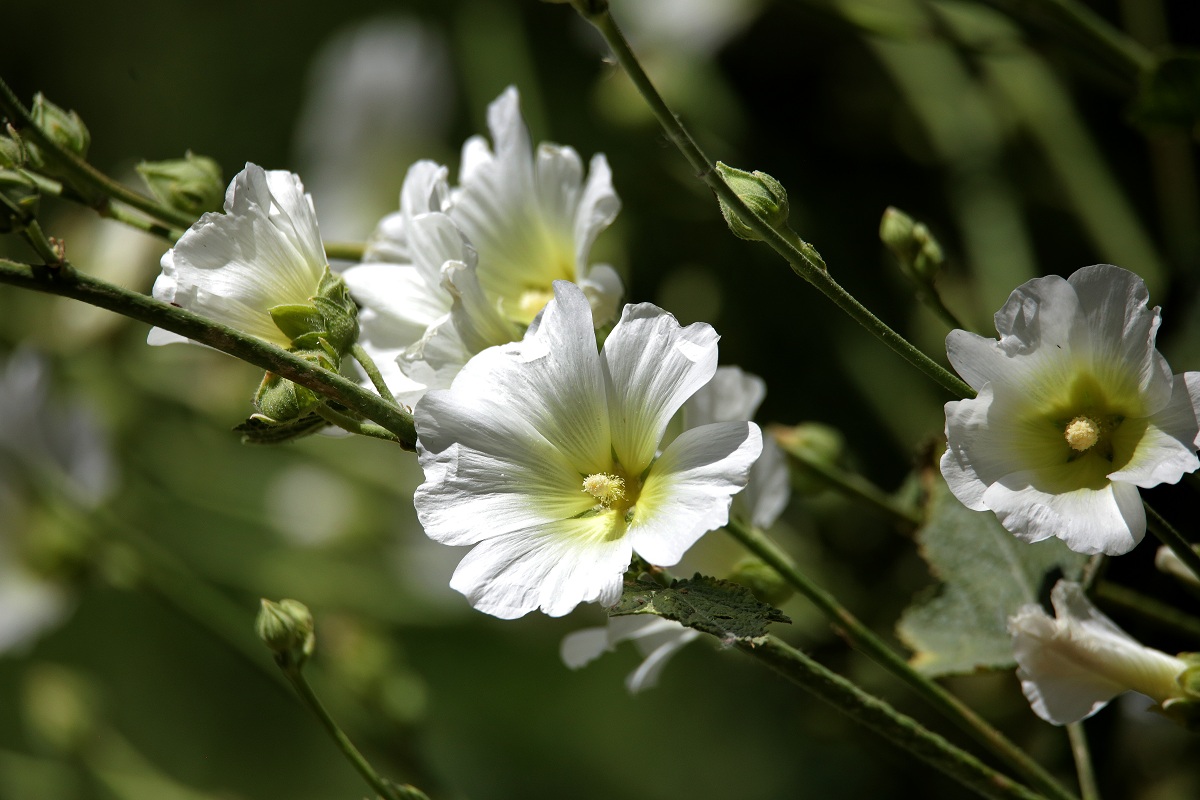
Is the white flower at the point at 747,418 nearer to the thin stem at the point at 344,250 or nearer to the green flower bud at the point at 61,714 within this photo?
the thin stem at the point at 344,250

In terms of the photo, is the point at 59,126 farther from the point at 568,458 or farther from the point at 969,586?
the point at 969,586

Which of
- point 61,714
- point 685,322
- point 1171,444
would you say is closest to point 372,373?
point 1171,444

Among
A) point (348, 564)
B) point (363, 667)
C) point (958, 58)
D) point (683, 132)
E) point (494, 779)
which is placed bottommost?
point (494, 779)

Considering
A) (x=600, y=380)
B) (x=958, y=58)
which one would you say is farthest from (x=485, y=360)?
(x=958, y=58)

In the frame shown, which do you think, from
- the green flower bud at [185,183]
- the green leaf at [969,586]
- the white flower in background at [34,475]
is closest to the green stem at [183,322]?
the green flower bud at [185,183]

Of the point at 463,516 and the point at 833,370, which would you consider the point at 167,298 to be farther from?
the point at 833,370

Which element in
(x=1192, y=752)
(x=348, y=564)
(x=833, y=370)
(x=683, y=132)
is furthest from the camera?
(x=348, y=564)
